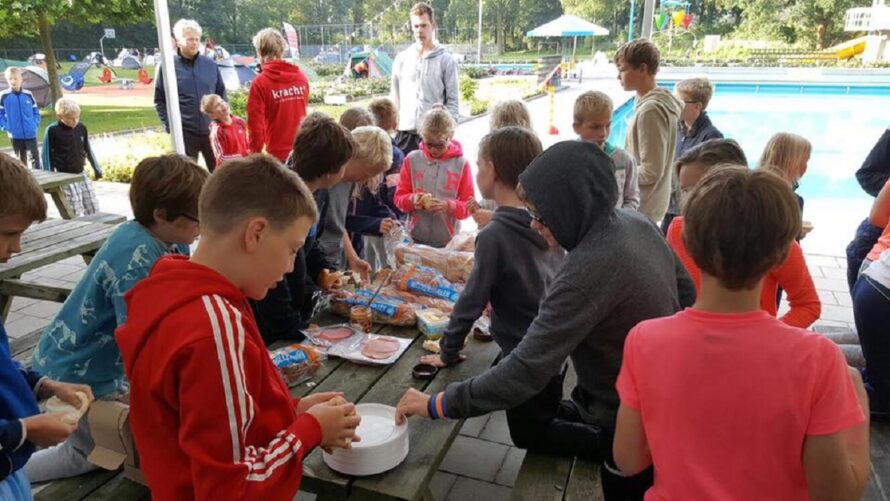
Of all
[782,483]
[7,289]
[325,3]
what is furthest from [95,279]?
[325,3]

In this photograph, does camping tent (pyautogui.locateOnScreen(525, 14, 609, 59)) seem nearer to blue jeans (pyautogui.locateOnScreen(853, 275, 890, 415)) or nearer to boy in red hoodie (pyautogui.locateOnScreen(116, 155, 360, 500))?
blue jeans (pyautogui.locateOnScreen(853, 275, 890, 415))

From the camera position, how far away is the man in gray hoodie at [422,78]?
213 inches

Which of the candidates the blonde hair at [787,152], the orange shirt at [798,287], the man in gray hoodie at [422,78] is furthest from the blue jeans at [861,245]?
the man in gray hoodie at [422,78]

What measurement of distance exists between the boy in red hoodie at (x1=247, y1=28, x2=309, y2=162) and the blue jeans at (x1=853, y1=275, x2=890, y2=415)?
4.34 meters

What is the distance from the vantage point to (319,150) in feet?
8.87

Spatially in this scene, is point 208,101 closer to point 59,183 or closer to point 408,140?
point 59,183

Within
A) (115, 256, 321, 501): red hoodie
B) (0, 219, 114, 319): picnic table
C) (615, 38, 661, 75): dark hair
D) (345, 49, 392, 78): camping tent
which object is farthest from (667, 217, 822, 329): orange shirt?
(345, 49, 392, 78): camping tent

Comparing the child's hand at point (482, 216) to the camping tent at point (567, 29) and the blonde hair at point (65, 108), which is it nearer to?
the blonde hair at point (65, 108)

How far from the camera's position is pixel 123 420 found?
5.70 feet

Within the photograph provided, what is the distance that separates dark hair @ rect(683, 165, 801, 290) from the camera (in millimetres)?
1167

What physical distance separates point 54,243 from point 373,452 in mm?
3773

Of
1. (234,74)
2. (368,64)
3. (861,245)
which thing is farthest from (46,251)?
(368,64)

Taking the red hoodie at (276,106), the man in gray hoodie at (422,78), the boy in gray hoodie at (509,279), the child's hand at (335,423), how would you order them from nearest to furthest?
the child's hand at (335,423) < the boy in gray hoodie at (509,279) < the red hoodie at (276,106) < the man in gray hoodie at (422,78)

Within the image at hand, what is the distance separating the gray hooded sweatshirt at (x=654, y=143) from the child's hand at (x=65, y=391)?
3511 millimetres
